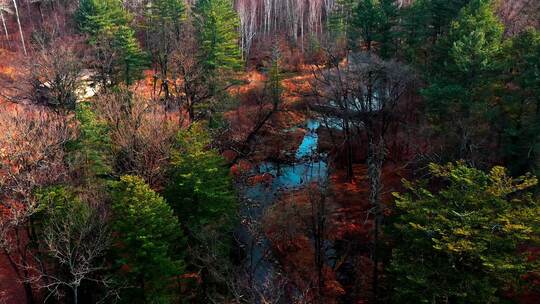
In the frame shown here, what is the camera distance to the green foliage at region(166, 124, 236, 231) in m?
23.6

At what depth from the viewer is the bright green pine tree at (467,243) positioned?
15.4 m

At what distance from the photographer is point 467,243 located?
15367 mm

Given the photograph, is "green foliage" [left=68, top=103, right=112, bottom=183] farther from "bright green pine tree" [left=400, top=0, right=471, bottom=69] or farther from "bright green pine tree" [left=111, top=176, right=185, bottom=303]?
"bright green pine tree" [left=400, top=0, right=471, bottom=69]

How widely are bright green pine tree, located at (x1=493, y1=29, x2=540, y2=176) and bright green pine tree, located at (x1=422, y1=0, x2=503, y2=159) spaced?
0.98m

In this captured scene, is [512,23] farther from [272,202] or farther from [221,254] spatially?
[221,254]

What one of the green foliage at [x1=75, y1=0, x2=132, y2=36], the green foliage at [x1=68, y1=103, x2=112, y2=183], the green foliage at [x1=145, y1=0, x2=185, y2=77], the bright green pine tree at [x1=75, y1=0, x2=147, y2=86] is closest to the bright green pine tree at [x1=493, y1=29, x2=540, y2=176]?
the green foliage at [x1=68, y1=103, x2=112, y2=183]

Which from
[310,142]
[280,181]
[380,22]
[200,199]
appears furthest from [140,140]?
[380,22]

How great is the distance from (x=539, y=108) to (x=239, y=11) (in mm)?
44468

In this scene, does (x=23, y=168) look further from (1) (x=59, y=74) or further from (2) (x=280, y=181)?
(2) (x=280, y=181)

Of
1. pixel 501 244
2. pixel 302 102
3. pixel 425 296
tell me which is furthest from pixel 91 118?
pixel 302 102

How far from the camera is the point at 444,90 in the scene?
2658 cm

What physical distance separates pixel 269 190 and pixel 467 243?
2285 cm

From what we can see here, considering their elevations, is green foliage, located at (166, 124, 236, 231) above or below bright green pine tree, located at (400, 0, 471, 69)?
below

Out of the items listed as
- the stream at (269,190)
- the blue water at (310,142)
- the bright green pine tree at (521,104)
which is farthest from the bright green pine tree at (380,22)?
the bright green pine tree at (521,104)
